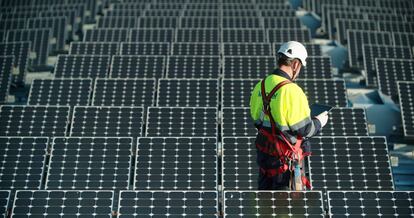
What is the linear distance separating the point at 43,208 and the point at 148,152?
2741 mm

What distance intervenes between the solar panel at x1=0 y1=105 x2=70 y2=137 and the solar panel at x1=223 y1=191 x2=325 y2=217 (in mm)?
6110

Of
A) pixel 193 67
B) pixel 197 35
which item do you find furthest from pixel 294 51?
pixel 197 35

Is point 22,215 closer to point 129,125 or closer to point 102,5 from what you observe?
point 129,125

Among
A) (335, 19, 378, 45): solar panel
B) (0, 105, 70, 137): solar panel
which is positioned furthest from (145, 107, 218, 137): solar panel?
(335, 19, 378, 45): solar panel

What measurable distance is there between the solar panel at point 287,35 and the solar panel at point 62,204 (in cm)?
1394

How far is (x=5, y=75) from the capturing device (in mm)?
17359

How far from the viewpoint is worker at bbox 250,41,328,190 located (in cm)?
826

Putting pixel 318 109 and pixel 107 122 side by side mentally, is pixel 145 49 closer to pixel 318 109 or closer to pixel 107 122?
pixel 107 122

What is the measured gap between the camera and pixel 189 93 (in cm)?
1512

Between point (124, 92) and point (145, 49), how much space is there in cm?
493

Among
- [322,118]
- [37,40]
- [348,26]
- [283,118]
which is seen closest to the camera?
[283,118]

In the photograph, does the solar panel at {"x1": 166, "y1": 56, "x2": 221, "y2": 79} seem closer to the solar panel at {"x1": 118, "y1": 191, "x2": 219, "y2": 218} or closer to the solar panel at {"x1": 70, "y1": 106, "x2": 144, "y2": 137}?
the solar panel at {"x1": 70, "y1": 106, "x2": 144, "y2": 137}

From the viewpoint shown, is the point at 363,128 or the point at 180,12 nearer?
the point at 363,128

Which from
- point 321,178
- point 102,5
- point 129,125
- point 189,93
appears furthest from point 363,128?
point 102,5
